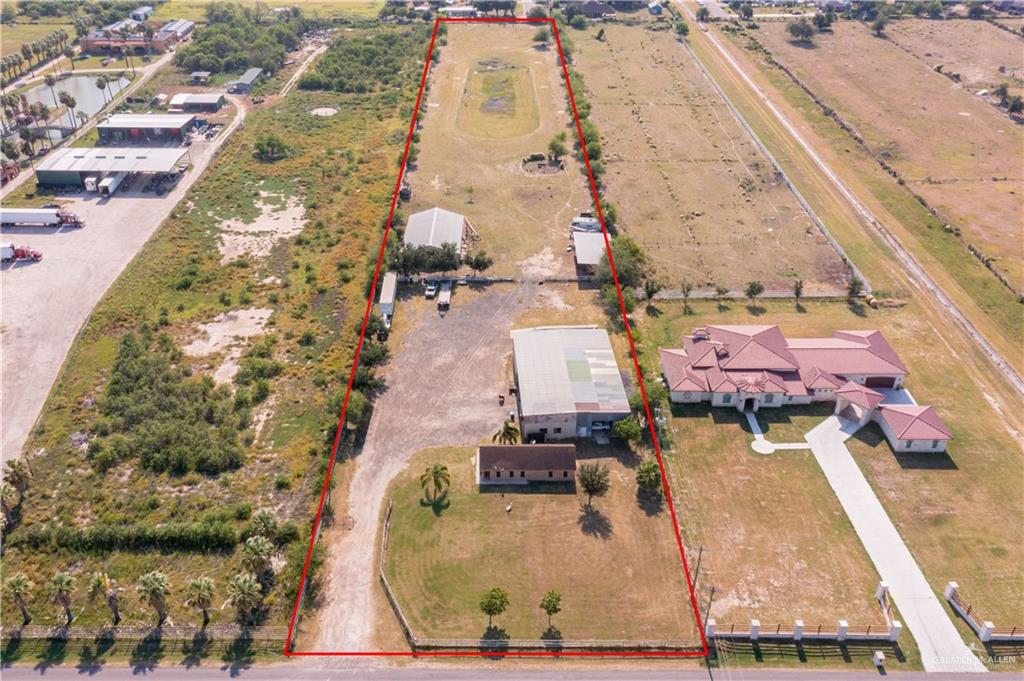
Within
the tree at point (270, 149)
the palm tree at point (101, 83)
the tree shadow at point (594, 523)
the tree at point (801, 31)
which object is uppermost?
the tree at point (801, 31)

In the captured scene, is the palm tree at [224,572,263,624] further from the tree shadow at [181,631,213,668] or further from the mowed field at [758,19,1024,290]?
the mowed field at [758,19,1024,290]

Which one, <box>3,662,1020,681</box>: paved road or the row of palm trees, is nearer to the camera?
<box>3,662,1020,681</box>: paved road

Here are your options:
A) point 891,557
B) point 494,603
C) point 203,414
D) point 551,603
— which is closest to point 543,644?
point 551,603

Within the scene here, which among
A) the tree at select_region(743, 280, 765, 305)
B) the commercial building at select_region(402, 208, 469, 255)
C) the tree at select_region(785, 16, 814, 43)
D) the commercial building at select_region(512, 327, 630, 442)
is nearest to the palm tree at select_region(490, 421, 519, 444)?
the commercial building at select_region(512, 327, 630, 442)

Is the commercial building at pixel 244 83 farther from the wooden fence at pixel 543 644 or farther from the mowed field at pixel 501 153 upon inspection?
the wooden fence at pixel 543 644

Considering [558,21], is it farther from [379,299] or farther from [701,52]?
[379,299]

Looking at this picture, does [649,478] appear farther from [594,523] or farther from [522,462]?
[522,462]

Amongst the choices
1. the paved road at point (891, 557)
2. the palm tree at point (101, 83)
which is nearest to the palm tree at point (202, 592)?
the paved road at point (891, 557)
